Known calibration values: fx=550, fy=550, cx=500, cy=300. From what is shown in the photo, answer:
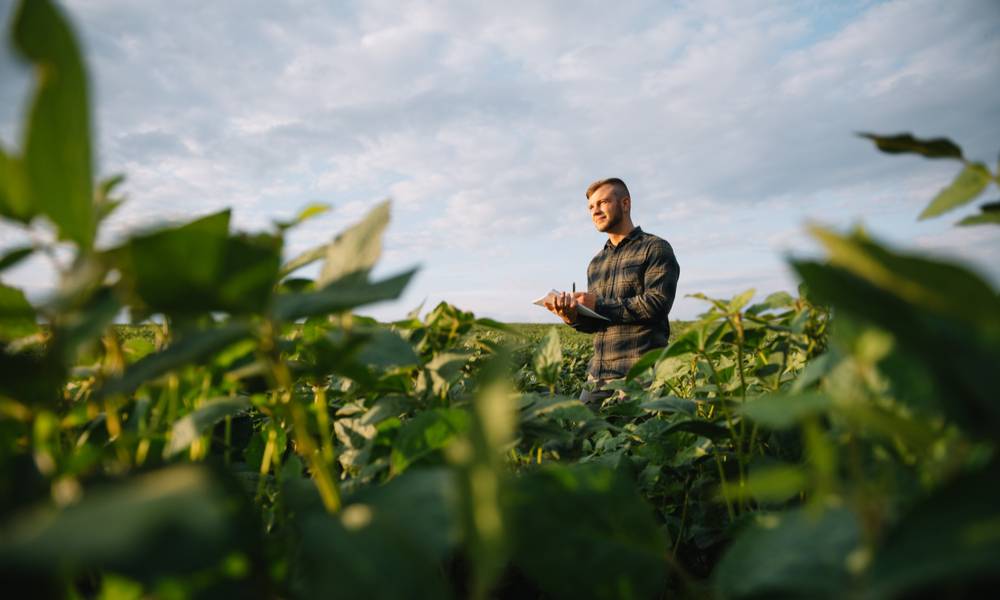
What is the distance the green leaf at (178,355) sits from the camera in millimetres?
348

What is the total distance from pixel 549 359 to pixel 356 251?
585mm

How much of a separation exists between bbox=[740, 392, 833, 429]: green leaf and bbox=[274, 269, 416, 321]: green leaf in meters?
0.27

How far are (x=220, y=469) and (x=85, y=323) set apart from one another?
14 centimetres

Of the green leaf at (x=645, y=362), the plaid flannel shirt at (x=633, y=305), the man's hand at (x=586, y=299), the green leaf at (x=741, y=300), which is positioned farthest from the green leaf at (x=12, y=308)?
the plaid flannel shirt at (x=633, y=305)

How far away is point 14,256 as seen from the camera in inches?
17.4

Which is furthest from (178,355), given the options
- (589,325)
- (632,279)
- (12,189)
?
(632,279)

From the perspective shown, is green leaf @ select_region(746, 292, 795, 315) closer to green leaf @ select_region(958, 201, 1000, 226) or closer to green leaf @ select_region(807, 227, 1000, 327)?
green leaf @ select_region(958, 201, 1000, 226)

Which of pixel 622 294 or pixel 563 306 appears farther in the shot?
pixel 622 294

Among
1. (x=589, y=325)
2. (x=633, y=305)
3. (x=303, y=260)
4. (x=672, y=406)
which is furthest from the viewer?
(x=589, y=325)

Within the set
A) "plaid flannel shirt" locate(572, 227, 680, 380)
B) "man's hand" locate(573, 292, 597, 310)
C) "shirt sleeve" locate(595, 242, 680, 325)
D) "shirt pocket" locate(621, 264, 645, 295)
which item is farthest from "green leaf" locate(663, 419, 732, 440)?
"shirt pocket" locate(621, 264, 645, 295)

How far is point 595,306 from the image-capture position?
4.36 m

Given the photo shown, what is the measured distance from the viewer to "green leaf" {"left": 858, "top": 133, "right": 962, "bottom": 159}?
47 cm

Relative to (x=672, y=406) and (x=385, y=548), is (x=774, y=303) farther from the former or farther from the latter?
(x=385, y=548)

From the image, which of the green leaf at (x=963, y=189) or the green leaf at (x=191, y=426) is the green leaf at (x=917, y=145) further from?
the green leaf at (x=191, y=426)
